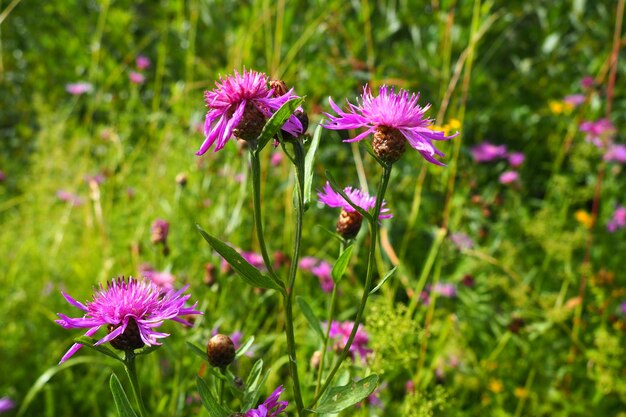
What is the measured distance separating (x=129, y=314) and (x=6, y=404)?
0.92 m

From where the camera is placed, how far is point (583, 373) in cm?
148

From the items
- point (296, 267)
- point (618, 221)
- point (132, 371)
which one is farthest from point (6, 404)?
point (618, 221)

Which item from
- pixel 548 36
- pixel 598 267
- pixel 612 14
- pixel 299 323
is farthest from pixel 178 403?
pixel 612 14

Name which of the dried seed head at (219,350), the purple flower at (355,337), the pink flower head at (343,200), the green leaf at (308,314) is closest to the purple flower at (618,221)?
the purple flower at (355,337)

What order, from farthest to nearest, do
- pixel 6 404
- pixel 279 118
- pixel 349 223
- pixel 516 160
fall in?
pixel 516 160, pixel 6 404, pixel 349 223, pixel 279 118

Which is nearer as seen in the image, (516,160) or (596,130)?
(596,130)

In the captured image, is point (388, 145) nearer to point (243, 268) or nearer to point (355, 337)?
point (243, 268)

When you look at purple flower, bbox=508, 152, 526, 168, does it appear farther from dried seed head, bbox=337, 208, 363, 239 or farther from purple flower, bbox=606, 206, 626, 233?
dried seed head, bbox=337, 208, 363, 239

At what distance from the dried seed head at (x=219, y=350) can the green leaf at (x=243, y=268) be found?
15 cm

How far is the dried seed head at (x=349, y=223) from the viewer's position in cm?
76

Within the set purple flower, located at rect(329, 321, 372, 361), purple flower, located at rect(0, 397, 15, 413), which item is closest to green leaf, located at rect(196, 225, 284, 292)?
purple flower, located at rect(329, 321, 372, 361)

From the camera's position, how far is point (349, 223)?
758mm

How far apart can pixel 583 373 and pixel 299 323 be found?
725mm

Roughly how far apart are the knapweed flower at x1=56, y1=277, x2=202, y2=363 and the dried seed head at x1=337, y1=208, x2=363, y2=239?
0.23m
